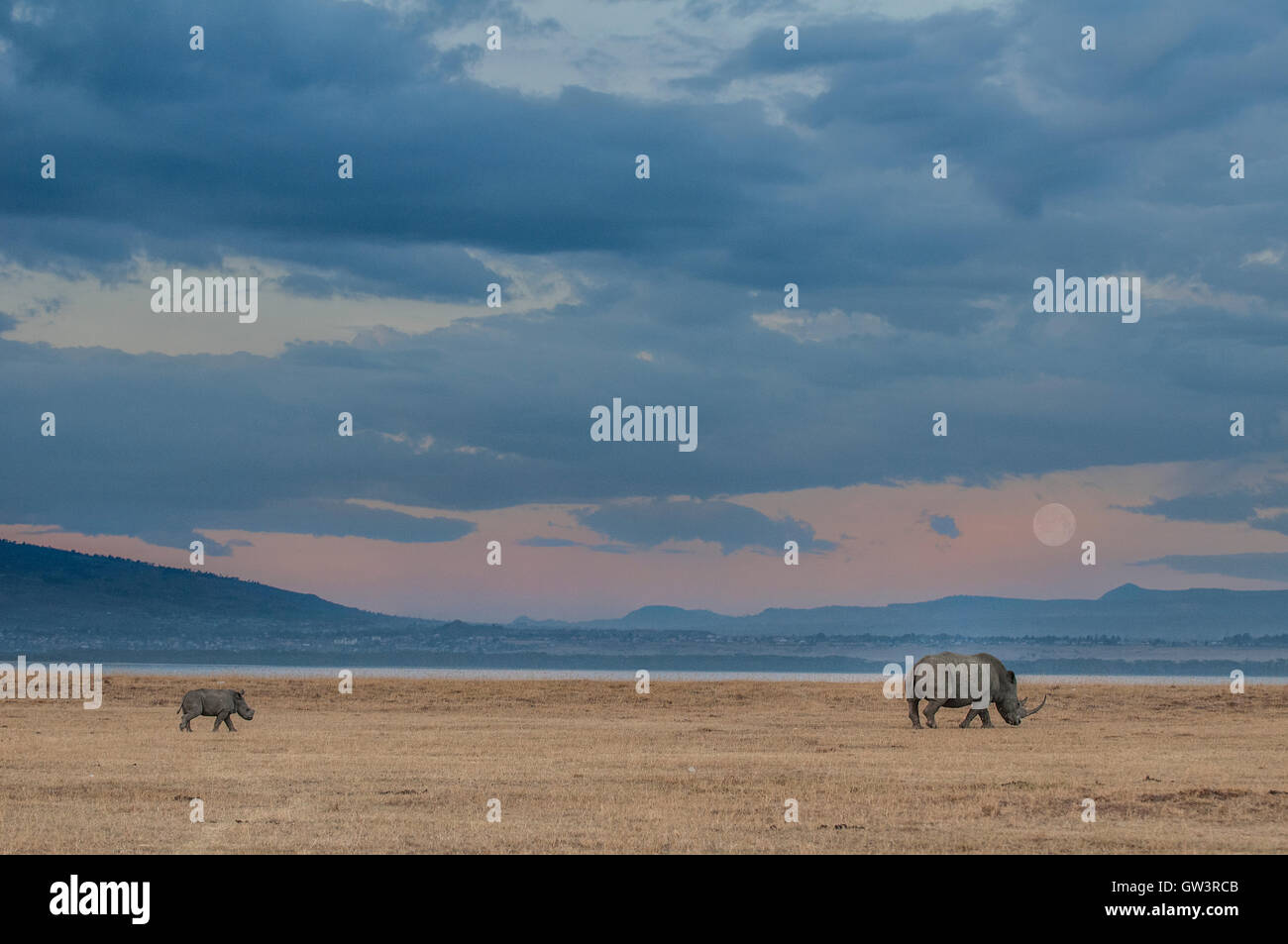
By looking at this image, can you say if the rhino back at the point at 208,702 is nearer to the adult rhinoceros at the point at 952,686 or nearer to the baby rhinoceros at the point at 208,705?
the baby rhinoceros at the point at 208,705

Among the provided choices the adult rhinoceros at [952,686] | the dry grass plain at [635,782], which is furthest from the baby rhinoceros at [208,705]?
the adult rhinoceros at [952,686]

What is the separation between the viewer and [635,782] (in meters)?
25.1

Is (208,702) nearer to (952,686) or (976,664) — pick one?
(952,686)

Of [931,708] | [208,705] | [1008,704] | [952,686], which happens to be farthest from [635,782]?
[1008,704]

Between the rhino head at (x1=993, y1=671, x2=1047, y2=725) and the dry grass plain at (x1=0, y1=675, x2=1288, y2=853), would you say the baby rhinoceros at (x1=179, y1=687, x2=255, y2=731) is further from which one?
the rhino head at (x1=993, y1=671, x2=1047, y2=725)

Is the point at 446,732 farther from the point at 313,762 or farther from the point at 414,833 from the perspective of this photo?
the point at 414,833

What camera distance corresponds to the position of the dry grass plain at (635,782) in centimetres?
1892

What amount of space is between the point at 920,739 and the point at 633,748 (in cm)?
722

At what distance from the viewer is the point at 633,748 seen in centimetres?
3198

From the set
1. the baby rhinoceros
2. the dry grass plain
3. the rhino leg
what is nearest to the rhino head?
the dry grass plain

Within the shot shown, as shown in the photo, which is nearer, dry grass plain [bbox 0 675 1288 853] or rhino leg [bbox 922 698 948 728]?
dry grass plain [bbox 0 675 1288 853]

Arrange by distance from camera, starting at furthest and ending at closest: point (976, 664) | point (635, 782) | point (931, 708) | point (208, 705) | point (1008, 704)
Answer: point (1008, 704) → point (976, 664) → point (931, 708) → point (208, 705) → point (635, 782)

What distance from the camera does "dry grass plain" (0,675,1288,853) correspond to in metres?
18.9
